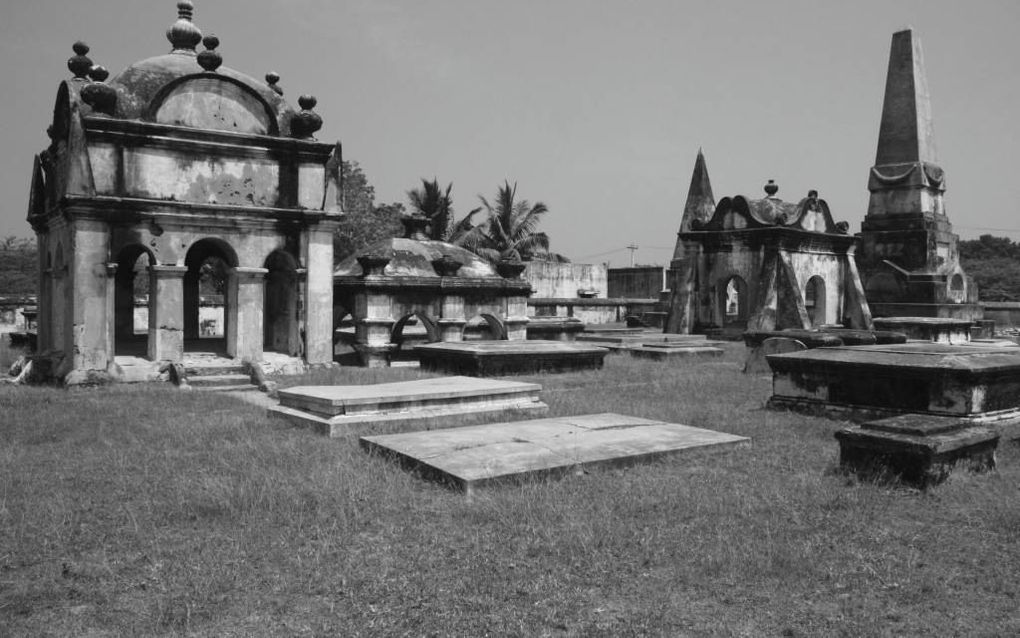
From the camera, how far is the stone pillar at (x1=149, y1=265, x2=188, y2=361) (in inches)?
522

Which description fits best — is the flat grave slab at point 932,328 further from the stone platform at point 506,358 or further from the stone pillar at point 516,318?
the stone pillar at point 516,318

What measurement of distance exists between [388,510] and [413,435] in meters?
2.24

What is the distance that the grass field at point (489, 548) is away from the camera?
3662 millimetres

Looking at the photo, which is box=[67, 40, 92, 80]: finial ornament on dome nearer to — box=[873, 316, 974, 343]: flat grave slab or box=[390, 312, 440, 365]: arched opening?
box=[390, 312, 440, 365]: arched opening

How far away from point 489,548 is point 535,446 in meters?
2.43

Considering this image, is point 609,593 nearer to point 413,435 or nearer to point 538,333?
point 413,435

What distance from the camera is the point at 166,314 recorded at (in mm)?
13336

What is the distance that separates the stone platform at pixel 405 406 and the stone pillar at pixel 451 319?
20.7 ft

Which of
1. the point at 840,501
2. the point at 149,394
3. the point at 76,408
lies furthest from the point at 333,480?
the point at 149,394

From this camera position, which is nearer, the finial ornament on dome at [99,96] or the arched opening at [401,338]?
the finial ornament on dome at [99,96]

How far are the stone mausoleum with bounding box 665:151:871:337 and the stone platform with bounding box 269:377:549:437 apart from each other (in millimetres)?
12318

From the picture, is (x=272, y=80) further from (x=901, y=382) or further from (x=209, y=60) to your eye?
(x=901, y=382)

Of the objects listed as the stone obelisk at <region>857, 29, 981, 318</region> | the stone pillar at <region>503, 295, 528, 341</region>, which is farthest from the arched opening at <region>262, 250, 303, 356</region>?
the stone obelisk at <region>857, 29, 981, 318</region>

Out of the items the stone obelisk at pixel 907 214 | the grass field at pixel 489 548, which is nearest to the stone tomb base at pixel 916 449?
the grass field at pixel 489 548
